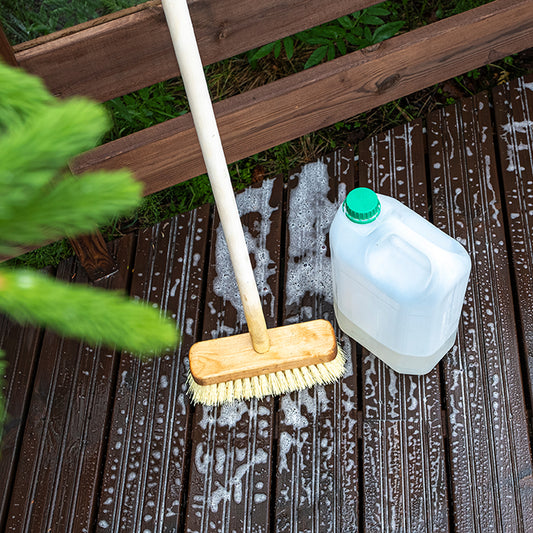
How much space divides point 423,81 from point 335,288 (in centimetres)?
61

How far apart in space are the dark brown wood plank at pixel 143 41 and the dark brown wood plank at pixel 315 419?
436mm

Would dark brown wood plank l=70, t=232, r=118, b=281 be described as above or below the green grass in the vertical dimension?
below

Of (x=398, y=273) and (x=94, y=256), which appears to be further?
(x=94, y=256)

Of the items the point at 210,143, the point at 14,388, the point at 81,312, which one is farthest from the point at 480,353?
the point at 81,312

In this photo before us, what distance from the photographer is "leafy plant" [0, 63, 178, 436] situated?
31cm

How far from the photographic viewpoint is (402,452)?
1376 millimetres

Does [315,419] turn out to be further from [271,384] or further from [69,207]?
[69,207]

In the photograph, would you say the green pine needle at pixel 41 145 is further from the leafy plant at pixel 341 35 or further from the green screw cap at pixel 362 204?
the leafy plant at pixel 341 35

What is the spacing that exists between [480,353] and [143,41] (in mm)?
1005

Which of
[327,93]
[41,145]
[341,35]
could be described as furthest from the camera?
[341,35]

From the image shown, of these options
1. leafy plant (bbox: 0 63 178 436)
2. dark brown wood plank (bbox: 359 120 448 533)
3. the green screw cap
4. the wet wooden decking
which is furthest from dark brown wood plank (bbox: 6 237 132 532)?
leafy plant (bbox: 0 63 178 436)

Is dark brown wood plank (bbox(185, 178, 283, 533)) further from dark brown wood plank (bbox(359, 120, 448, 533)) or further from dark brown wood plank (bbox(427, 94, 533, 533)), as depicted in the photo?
dark brown wood plank (bbox(427, 94, 533, 533))

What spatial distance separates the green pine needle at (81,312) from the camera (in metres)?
0.33

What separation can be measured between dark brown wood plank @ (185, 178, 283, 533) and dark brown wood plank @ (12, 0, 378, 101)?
1.52 ft
